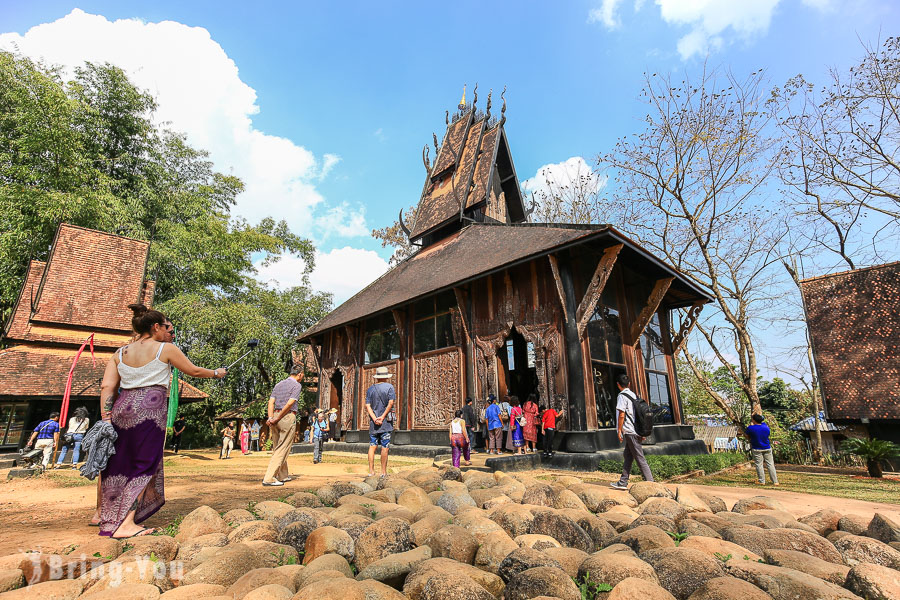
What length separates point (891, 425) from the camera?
13328 millimetres

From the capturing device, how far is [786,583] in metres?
2.22

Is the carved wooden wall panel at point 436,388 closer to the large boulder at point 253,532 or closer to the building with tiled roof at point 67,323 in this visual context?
the building with tiled roof at point 67,323

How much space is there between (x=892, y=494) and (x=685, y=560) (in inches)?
301

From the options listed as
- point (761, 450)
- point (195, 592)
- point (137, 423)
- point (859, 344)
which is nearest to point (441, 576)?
point (195, 592)

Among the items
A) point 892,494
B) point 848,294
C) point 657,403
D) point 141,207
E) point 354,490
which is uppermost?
point 141,207

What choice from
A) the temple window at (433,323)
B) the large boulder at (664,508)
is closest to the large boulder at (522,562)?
the large boulder at (664,508)

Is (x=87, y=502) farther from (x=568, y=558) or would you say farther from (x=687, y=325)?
(x=687, y=325)

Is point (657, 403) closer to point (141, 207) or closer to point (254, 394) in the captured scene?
point (254, 394)

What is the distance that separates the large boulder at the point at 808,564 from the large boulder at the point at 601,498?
1648 millimetres

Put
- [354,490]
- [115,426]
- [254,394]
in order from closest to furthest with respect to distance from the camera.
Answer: [115,426] < [354,490] < [254,394]

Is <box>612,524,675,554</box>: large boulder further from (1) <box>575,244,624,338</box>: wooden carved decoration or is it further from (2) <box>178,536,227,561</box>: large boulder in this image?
(1) <box>575,244,624,338</box>: wooden carved decoration

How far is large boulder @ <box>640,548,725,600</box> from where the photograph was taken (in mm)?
2338

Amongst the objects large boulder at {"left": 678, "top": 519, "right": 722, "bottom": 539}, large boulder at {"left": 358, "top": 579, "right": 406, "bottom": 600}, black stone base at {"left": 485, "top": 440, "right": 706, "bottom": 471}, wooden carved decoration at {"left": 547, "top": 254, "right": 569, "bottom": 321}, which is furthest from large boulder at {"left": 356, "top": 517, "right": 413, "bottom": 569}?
wooden carved decoration at {"left": 547, "top": 254, "right": 569, "bottom": 321}

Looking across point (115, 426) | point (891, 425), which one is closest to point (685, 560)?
point (115, 426)
